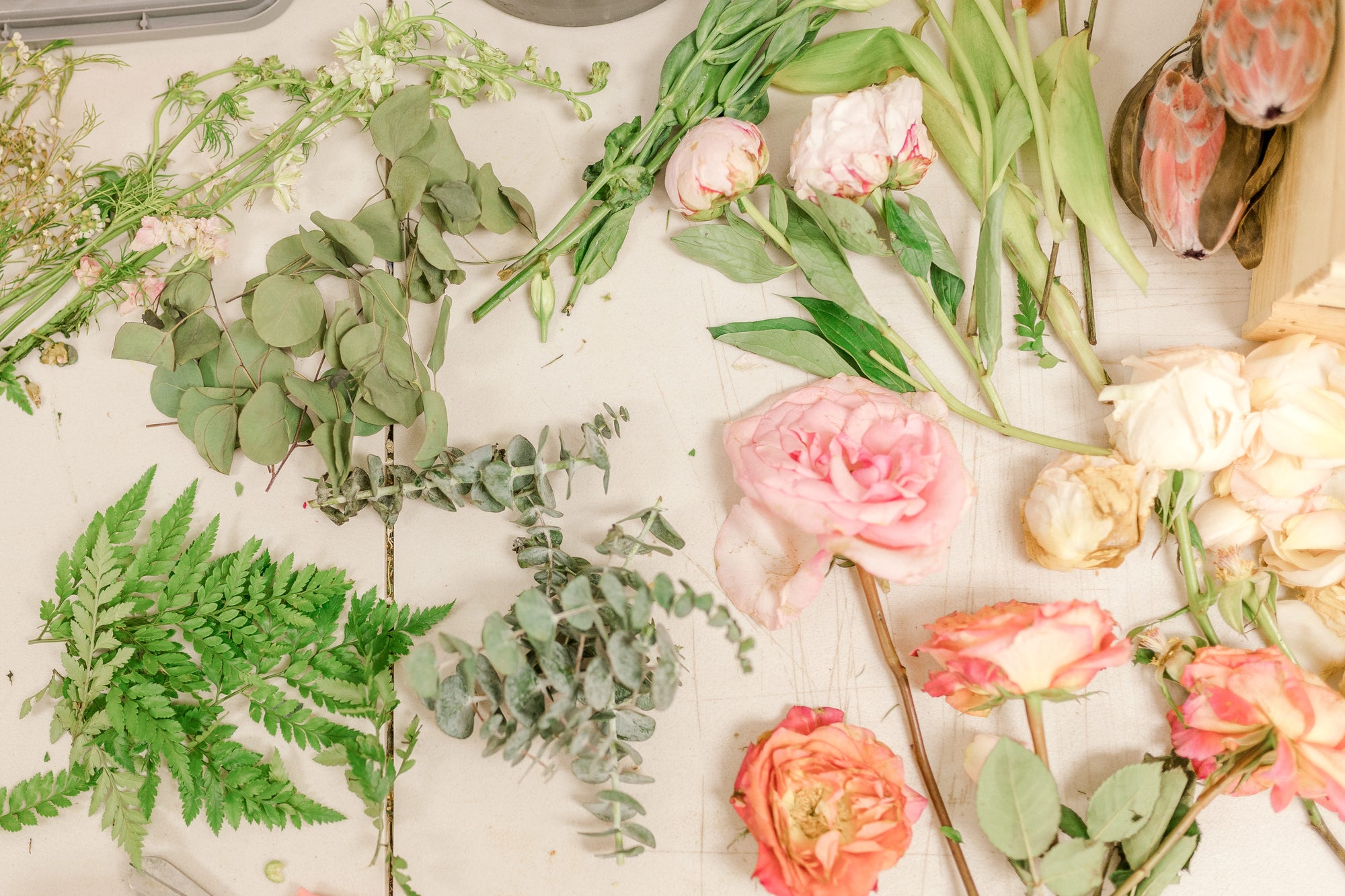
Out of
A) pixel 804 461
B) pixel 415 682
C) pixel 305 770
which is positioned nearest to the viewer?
pixel 415 682

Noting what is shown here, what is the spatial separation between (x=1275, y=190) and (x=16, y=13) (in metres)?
1.17

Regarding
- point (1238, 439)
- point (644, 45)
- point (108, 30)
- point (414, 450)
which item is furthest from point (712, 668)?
point (108, 30)

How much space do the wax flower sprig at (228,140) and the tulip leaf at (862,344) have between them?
30cm

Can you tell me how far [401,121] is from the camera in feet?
2.49

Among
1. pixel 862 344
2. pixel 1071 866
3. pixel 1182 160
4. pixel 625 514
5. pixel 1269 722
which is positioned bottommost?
pixel 1071 866

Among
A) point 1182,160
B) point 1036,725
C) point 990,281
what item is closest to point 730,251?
point 990,281

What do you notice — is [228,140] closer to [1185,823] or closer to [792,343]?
[792,343]

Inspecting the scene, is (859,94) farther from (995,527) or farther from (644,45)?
(995,527)

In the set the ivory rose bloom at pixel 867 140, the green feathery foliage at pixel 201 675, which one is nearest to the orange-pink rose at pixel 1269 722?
the ivory rose bloom at pixel 867 140

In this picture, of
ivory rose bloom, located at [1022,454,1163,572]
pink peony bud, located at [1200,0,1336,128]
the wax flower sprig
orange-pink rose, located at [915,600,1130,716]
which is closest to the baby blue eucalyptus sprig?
orange-pink rose, located at [915,600,1130,716]

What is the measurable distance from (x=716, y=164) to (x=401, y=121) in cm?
28

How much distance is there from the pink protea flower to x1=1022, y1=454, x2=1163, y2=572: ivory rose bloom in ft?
0.65

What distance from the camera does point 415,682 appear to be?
1.82ft

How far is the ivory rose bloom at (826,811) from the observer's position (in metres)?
0.65
